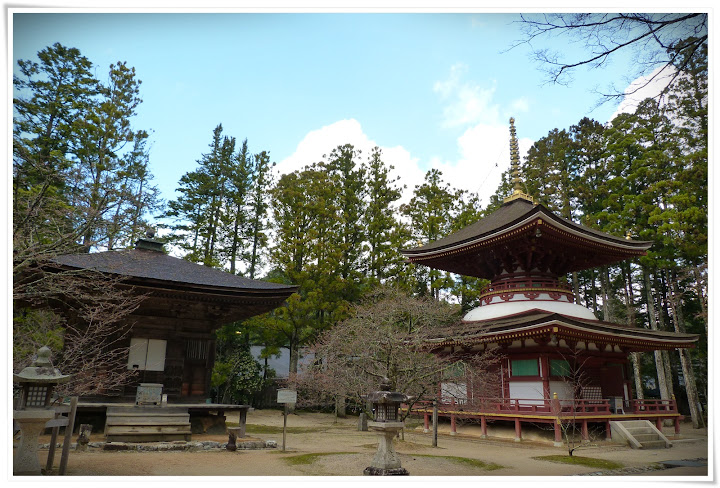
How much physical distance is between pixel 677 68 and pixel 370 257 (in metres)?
19.9

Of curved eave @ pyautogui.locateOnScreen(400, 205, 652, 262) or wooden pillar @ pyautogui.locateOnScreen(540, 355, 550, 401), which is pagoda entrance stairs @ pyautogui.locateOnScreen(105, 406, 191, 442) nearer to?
wooden pillar @ pyautogui.locateOnScreen(540, 355, 550, 401)

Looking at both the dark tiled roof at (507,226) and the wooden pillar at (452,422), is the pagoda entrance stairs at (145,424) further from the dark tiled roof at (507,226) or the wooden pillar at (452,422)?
the dark tiled roof at (507,226)

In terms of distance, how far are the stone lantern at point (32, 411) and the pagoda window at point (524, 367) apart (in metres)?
13.1

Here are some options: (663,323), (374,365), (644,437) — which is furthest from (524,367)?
(663,323)

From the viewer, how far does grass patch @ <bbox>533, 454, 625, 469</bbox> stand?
9.77m

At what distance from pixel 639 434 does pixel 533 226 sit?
22.8 feet

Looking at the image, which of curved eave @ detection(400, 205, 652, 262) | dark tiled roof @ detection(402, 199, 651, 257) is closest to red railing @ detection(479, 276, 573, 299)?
curved eave @ detection(400, 205, 652, 262)

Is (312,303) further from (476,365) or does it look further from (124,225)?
(124,225)

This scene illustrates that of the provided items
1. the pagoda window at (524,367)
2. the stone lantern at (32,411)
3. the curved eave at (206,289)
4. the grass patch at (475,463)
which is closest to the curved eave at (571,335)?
the pagoda window at (524,367)

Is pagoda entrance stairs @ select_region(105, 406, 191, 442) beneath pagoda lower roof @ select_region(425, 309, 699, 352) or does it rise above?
beneath

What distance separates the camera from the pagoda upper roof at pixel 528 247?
609 inches

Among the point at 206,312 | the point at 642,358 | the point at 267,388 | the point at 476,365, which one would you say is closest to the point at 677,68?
the point at 476,365

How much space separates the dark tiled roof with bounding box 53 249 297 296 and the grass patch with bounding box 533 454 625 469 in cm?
781
